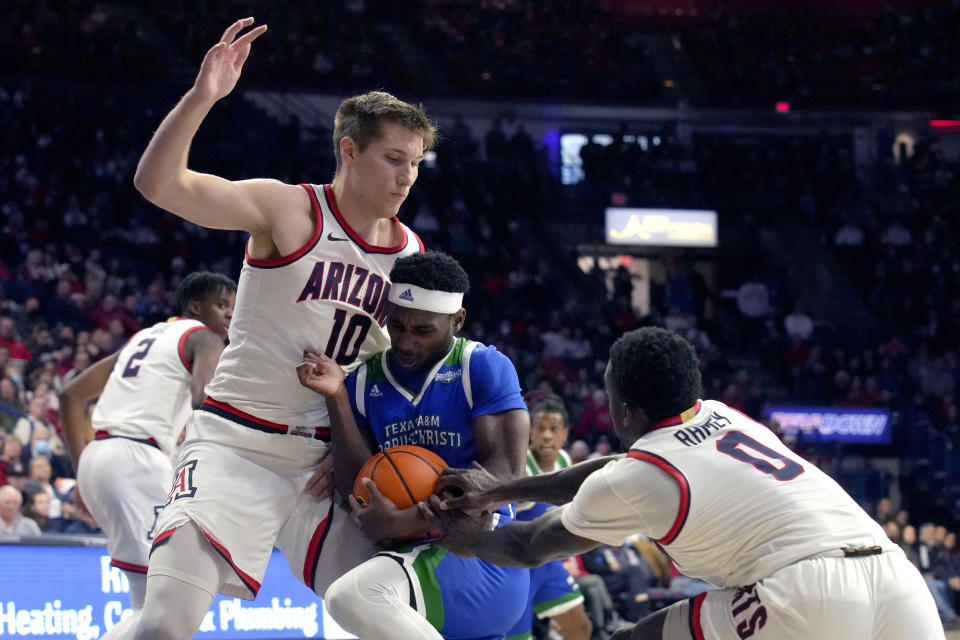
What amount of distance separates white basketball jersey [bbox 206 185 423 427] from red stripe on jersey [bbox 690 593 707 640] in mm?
1423

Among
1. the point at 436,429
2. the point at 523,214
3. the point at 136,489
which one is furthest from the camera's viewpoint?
the point at 523,214

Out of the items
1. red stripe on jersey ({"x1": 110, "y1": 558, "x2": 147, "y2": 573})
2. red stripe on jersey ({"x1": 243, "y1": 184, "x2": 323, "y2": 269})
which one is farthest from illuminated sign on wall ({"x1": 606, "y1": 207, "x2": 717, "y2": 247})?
red stripe on jersey ({"x1": 243, "y1": 184, "x2": 323, "y2": 269})

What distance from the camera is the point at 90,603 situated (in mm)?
6734

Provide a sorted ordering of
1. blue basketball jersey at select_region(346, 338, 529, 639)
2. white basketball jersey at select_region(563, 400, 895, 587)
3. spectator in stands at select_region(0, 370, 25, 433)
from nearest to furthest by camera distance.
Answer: white basketball jersey at select_region(563, 400, 895, 587) < blue basketball jersey at select_region(346, 338, 529, 639) < spectator in stands at select_region(0, 370, 25, 433)

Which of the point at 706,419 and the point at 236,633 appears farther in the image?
the point at 236,633

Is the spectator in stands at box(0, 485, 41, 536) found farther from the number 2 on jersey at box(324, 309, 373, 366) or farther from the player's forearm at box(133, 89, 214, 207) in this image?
the player's forearm at box(133, 89, 214, 207)

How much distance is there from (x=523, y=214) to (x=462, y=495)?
52.9 ft

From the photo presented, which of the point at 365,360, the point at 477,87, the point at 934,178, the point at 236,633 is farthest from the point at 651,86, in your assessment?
the point at 365,360

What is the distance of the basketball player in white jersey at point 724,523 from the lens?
131 inches

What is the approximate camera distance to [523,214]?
1967 cm

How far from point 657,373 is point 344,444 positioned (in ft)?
3.68

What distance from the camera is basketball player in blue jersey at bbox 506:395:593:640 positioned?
22.8 feet

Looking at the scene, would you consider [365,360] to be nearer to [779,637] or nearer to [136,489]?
[779,637]

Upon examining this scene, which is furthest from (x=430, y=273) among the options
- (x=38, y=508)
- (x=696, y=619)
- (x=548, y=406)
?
(x=38, y=508)
